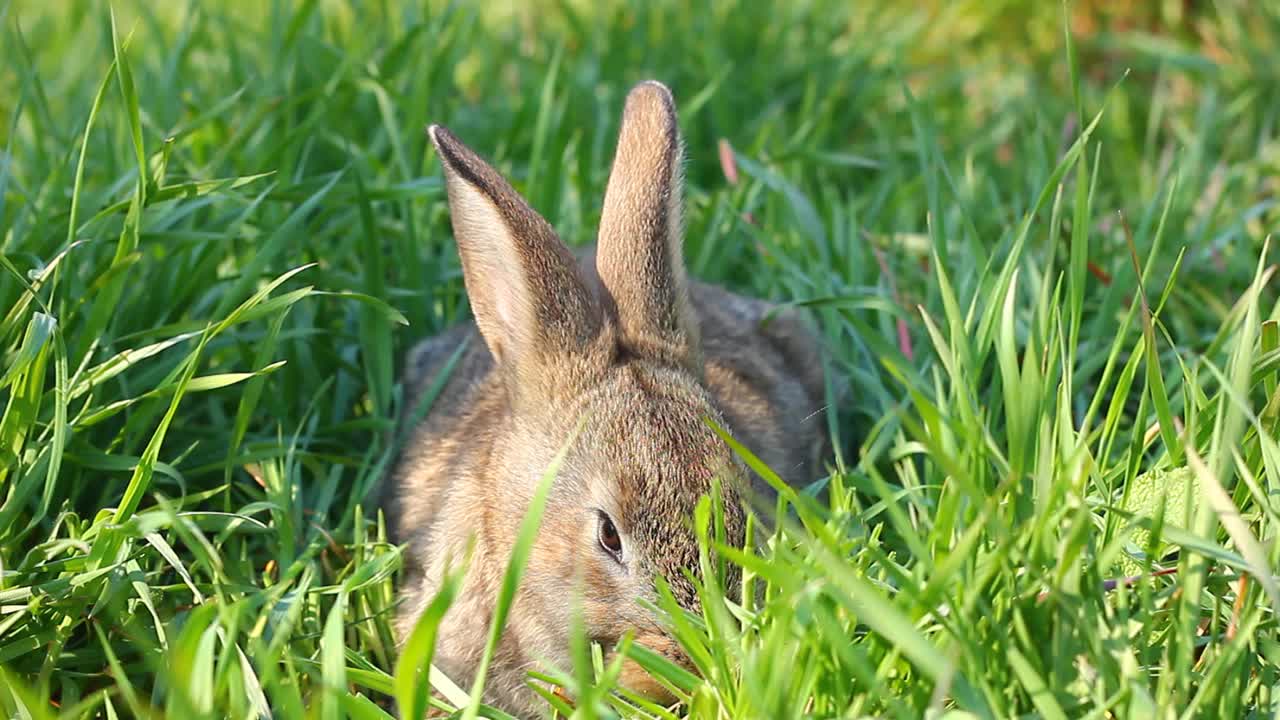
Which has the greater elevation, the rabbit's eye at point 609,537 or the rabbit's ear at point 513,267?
the rabbit's ear at point 513,267

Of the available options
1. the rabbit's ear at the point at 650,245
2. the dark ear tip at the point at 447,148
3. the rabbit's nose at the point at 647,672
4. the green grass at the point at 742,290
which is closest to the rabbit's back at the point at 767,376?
the green grass at the point at 742,290

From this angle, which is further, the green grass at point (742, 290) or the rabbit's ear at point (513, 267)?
the rabbit's ear at point (513, 267)

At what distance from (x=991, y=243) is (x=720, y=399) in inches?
51.9

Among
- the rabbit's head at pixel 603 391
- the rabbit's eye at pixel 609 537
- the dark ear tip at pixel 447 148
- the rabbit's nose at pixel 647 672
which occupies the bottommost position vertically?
the rabbit's nose at pixel 647 672

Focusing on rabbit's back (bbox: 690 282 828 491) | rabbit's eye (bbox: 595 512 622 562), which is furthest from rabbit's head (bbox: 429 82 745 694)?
rabbit's back (bbox: 690 282 828 491)

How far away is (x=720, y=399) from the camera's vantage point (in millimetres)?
3625

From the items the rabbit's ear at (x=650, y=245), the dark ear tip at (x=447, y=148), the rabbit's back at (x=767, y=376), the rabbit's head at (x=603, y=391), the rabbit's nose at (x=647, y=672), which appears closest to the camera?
the rabbit's nose at (x=647, y=672)

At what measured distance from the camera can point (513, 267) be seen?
10.2 feet

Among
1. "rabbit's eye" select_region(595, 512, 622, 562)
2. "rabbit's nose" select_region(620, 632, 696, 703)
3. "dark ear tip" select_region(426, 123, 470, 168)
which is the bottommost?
"rabbit's nose" select_region(620, 632, 696, 703)

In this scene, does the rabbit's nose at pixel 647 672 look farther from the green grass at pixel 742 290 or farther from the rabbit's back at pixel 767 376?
the rabbit's back at pixel 767 376

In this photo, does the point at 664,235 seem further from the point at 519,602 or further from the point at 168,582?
the point at 168,582

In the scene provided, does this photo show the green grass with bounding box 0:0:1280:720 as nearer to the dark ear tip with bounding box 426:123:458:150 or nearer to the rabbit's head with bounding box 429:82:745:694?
the rabbit's head with bounding box 429:82:745:694

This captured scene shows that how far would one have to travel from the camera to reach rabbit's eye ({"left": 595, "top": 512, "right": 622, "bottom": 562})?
9.20 feet

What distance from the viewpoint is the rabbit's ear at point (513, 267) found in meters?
3.08
